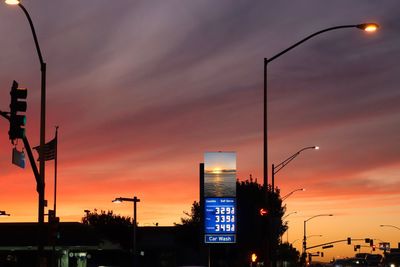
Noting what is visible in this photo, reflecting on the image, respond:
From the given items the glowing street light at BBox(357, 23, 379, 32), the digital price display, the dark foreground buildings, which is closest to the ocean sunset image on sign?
the digital price display

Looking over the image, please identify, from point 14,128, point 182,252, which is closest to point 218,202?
point 14,128

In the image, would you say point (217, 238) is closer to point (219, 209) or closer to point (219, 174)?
point (219, 209)

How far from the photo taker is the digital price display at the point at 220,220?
5775cm

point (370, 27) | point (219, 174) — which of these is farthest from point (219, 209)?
point (370, 27)

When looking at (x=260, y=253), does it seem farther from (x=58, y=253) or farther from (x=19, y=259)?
(x=19, y=259)

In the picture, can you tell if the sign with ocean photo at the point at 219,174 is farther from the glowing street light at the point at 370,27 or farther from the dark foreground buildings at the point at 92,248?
the glowing street light at the point at 370,27

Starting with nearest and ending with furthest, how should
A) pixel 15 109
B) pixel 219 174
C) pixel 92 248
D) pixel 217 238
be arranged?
1. pixel 15 109
2. pixel 217 238
3. pixel 219 174
4. pixel 92 248

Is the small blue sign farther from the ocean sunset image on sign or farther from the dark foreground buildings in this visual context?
the dark foreground buildings

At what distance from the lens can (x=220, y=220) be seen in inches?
2286

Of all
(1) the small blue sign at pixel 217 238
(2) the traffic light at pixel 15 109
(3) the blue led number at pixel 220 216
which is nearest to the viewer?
(2) the traffic light at pixel 15 109

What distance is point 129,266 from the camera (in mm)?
104688

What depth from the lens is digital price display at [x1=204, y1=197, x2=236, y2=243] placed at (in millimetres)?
57750

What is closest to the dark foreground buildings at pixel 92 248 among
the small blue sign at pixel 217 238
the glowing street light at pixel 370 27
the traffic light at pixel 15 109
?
the small blue sign at pixel 217 238

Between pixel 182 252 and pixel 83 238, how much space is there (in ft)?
85.4
